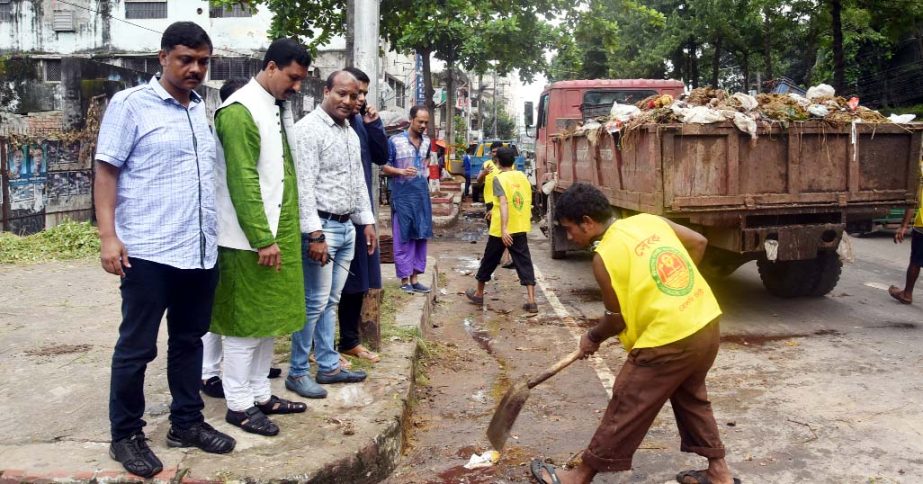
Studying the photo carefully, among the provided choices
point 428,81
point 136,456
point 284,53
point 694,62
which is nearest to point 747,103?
point 284,53

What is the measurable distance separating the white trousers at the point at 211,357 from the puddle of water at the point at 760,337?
149 inches

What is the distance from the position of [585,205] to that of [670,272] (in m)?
0.45

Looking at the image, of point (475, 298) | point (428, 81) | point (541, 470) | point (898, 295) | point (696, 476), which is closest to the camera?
point (696, 476)

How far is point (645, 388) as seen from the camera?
304 cm

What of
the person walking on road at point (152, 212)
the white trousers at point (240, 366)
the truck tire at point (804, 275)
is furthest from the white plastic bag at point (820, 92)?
the person walking on road at point (152, 212)

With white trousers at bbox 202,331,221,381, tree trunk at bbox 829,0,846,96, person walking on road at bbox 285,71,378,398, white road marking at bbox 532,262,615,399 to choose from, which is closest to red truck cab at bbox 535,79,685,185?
white road marking at bbox 532,262,615,399

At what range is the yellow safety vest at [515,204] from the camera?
7.30 m

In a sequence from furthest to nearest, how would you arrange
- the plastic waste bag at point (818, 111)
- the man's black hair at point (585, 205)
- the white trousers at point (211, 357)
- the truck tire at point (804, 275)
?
the truck tire at point (804, 275) → the plastic waste bag at point (818, 111) → the white trousers at point (211, 357) → the man's black hair at point (585, 205)

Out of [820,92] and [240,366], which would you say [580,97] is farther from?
[240,366]

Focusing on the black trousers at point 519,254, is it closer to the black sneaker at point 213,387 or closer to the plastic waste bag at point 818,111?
the plastic waste bag at point 818,111

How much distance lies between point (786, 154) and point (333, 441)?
4568 millimetres

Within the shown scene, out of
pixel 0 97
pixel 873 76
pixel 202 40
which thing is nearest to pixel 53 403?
pixel 202 40

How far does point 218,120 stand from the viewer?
3.36 m

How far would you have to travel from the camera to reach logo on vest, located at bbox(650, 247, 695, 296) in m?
3.00
